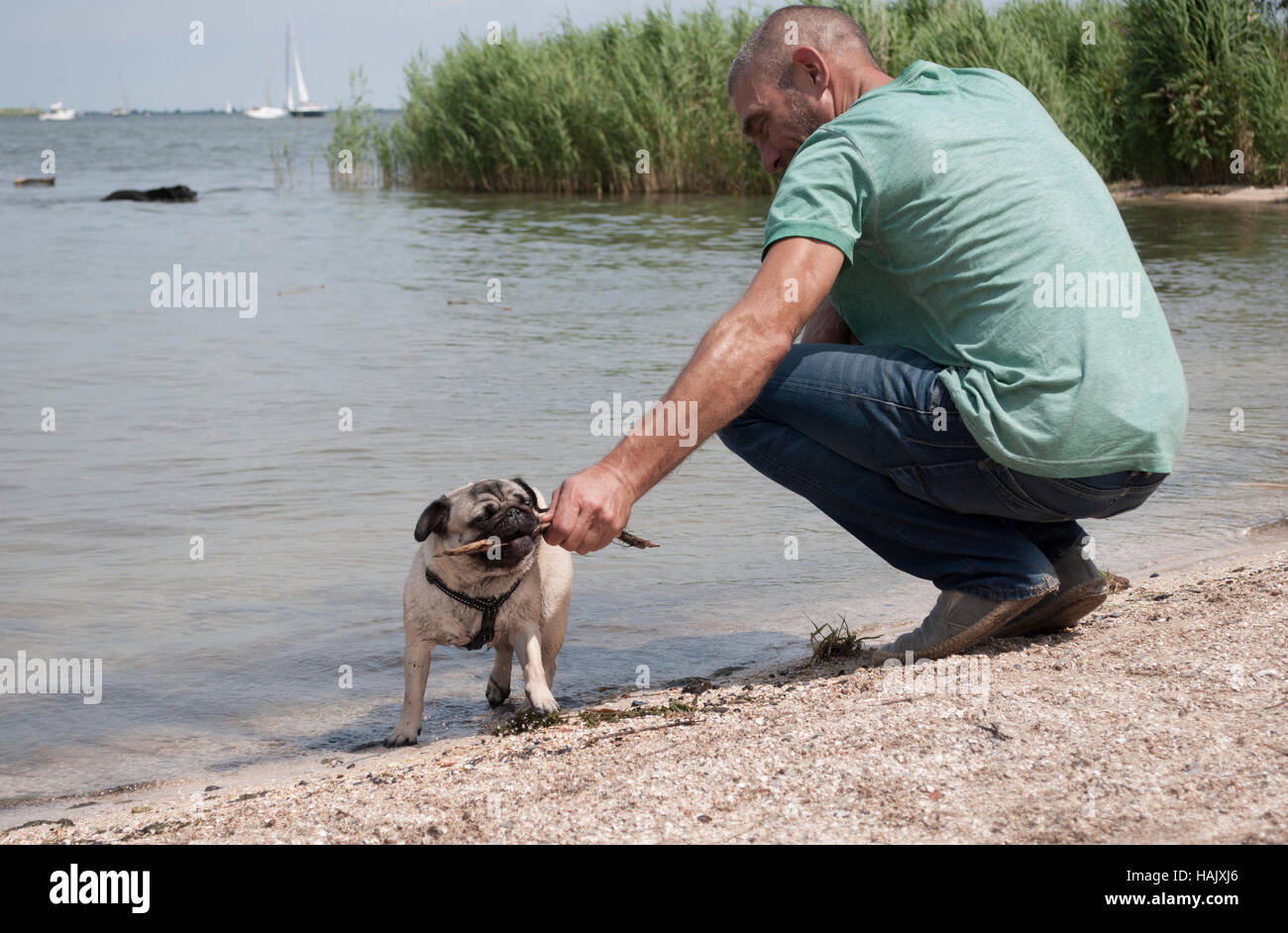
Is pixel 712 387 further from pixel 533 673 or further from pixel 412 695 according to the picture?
pixel 412 695

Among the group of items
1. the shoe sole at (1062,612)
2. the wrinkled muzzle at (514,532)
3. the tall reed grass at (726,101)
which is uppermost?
the tall reed grass at (726,101)

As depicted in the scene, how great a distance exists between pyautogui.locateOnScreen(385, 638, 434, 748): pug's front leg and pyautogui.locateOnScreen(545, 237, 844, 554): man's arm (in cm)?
122

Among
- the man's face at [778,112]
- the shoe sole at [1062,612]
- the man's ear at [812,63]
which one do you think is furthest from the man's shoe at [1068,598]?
the man's ear at [812,63]

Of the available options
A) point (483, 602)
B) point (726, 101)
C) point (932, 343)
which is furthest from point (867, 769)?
point (726, 101)

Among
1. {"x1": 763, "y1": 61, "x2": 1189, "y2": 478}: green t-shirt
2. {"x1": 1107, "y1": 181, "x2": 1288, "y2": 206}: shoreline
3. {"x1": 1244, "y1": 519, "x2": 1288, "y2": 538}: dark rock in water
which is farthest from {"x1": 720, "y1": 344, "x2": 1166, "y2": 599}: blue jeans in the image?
{"x1": 1107, "y1": 181, "x2": 1288, "y2": 206}: shoreline

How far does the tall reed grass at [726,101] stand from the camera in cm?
2259

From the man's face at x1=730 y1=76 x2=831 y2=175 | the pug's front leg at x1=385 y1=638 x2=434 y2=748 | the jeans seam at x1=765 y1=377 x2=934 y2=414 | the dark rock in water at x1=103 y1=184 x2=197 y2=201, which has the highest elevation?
the dark rock in water at x1=103 y1=184 x2=197 y2=201

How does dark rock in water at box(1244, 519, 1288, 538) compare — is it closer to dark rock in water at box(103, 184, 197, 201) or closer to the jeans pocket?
the jeans pocket

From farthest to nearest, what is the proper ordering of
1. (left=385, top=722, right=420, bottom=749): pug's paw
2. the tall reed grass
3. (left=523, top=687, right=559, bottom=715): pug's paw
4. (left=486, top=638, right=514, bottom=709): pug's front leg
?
the tall reed grass < (left=486, top=638, right=514, bottom=709): pug's front leg < (left=385, top=722, right=420, bottom=749): pug's paw < (left=523, top=687, right=559, bottom=715): pug's paw

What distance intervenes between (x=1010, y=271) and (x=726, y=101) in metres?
22.2

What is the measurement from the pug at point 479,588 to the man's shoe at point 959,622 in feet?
3.82

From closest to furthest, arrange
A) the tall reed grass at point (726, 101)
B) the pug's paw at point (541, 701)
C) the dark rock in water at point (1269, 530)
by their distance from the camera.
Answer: the pug's paw at point (541, 701) < the dark rock in water at point (1269, 530) < the tall reed grass at point (726, 101)

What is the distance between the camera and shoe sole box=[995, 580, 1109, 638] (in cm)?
391

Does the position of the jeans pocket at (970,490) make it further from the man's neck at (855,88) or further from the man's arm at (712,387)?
the man's neck at (855,88)
